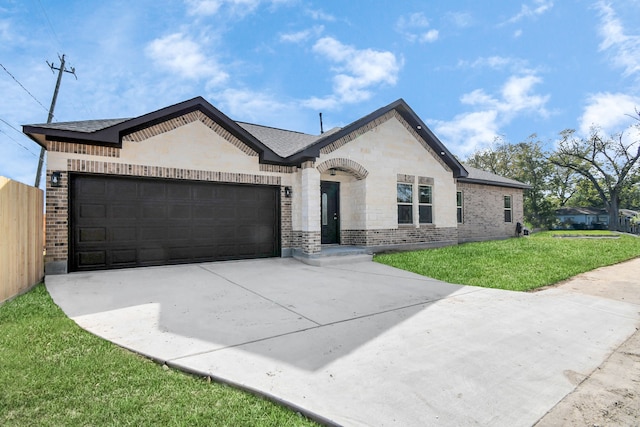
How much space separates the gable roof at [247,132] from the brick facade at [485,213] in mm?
2625

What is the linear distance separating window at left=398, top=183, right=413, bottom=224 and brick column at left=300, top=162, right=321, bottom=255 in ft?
12.4

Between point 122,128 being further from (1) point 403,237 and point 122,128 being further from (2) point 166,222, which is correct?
(1) point 403,237

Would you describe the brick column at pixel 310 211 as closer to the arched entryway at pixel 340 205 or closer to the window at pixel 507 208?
the arched entryway at pixel 340 205

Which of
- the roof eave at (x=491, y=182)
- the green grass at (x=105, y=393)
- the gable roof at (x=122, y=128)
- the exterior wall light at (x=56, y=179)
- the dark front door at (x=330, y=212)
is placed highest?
the gable roof at (x=122, y=128)

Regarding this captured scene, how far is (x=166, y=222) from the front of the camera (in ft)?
28.5

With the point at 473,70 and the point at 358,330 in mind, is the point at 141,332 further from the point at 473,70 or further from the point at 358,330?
the point at 473,70

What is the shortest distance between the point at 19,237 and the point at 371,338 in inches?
259

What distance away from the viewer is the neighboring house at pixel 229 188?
7711 mm

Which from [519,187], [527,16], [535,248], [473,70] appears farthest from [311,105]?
[535,248]

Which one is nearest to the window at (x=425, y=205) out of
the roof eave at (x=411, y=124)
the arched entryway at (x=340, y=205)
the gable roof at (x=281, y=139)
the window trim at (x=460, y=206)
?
the roof eave at (x=411, y=124)

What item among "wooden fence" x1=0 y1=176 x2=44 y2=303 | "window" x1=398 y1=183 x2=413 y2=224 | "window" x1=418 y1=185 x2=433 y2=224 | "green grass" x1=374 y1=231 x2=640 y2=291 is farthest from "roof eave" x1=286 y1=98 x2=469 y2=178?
"wooden fence" x1=0 y1=176 x2=44 y2=303

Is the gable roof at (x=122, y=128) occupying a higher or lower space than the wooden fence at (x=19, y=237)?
higher

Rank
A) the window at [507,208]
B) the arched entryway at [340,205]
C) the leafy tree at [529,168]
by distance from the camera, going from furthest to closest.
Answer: the leafy tree at [529,168] → the window at [507,208] → the arched entryway at [340,205]

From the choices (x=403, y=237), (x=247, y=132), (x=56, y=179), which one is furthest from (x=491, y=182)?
(x=56, y=179)
